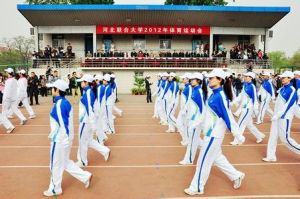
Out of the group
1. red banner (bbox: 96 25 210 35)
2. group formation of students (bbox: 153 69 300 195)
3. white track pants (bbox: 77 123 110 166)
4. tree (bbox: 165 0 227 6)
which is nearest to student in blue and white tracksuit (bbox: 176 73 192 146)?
group formation of students (bbox: 153 69 300 195)

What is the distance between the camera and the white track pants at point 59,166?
620 cm

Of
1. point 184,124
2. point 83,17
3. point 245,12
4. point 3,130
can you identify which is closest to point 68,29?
point 83,17

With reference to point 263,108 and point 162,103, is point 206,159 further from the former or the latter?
point 263,108

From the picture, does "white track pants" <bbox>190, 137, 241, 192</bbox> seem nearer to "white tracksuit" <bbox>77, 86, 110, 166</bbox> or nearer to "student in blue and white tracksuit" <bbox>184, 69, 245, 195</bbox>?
"student in blue and white tracksuit" <bbox>184, 69, 245, 195</bbox>

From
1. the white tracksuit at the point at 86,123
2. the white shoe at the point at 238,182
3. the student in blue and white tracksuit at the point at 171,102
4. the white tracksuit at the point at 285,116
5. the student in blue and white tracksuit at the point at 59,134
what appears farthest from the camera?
the student in blue and white tracksuit at the point at 171,102

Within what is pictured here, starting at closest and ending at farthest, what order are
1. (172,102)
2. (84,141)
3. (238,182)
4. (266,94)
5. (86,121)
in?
(238,182)
(86,121)
(84,141)
(172,102)
(266,94)

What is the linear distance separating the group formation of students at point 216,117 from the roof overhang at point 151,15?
20.2 meters

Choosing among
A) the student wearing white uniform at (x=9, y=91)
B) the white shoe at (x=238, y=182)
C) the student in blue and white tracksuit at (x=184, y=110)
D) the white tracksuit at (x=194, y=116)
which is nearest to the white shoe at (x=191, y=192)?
the white shoe at (x=238, y=182)

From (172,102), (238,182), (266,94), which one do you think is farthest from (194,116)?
(266,94)

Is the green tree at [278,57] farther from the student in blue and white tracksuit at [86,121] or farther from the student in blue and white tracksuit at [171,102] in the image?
the student in blue and white tracksuit at [86,121]

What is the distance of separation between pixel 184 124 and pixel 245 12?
25.6 meters

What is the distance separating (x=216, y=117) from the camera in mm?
6090

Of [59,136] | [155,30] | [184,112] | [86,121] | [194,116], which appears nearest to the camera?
[59,136]

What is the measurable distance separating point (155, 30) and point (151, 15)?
1.72m
